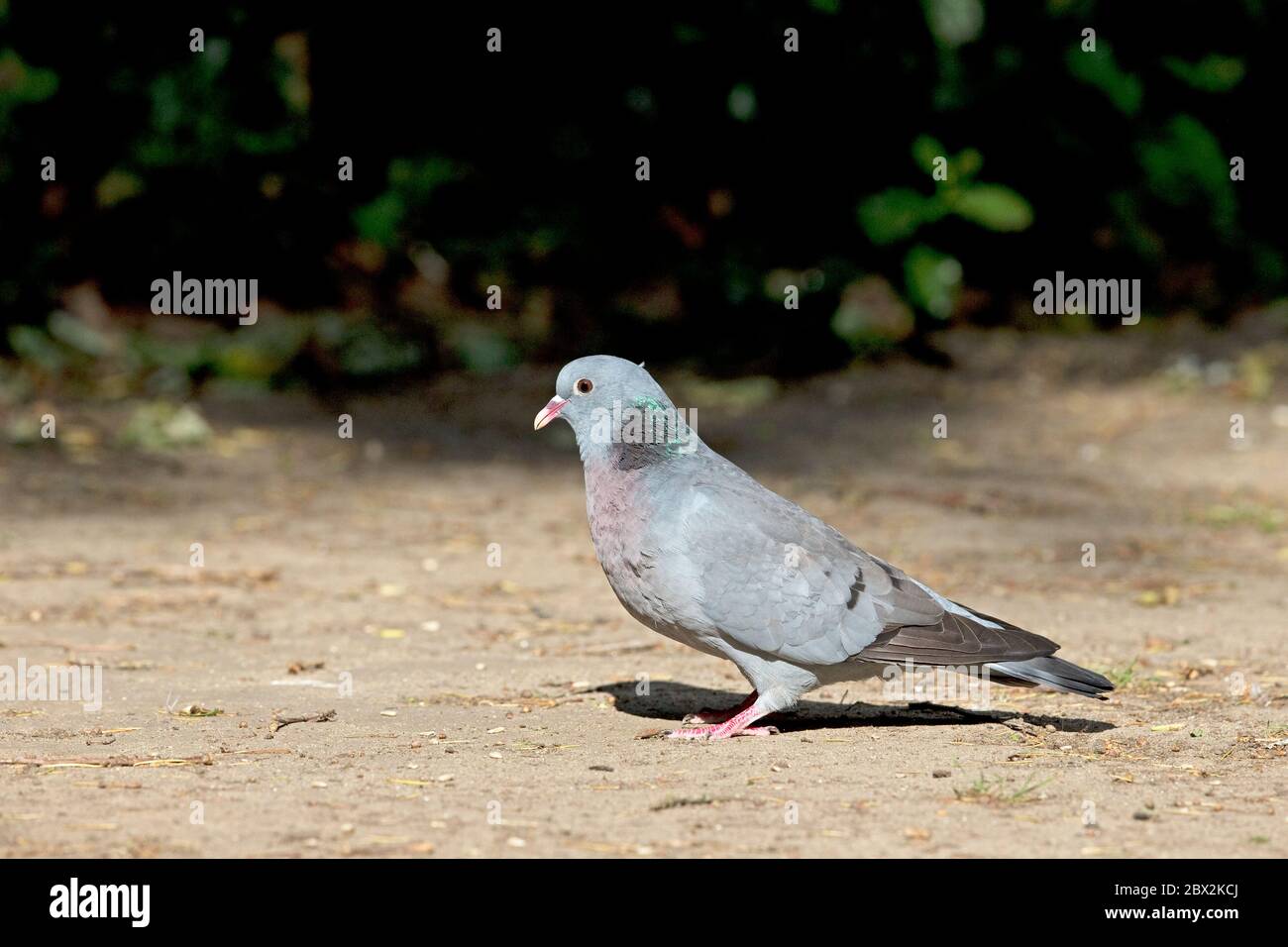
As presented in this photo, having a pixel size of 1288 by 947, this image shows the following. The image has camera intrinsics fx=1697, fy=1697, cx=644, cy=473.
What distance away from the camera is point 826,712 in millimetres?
5070

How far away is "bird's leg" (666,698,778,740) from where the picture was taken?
453 centimetres

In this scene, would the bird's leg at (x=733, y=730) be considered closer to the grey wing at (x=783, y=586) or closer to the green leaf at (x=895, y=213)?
the grey wing at (x=783, y=586)

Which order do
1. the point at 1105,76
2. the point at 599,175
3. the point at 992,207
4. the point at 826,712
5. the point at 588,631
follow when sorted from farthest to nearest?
the point at 599,175 → the point at 1105,76 → the point at 992,207 → the point at 588,631 → the point at 826,712

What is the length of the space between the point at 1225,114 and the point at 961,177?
93.4 inches

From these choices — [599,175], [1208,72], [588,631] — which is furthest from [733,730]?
[1208,72]

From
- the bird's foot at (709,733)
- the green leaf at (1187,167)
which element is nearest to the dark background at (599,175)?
the green leaf at (1187,167)

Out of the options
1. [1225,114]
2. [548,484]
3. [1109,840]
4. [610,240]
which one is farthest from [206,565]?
[1225,114]

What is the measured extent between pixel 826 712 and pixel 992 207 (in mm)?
5932

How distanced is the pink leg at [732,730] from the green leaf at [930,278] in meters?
6.25

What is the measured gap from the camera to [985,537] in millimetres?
7539

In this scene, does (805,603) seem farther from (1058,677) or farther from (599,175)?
(599,175)

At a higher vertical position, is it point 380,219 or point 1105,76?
point 1105,76

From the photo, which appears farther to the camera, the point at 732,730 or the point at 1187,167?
the point at 1187,167

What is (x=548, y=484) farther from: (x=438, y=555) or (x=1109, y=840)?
(x=1109, y=840)
